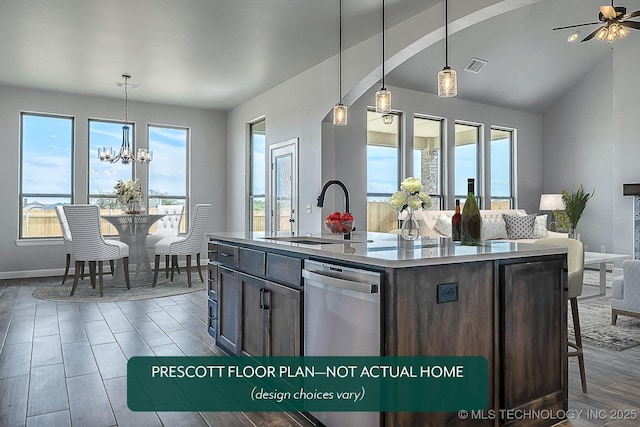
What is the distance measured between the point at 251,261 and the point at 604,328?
10.6 feet

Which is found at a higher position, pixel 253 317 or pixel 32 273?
pixel 253 317

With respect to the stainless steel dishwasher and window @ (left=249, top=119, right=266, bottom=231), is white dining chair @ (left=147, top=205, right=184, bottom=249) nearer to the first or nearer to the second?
window @ (left=249, top=119, right=266, bottom=231)

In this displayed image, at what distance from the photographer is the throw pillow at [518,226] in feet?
22.9

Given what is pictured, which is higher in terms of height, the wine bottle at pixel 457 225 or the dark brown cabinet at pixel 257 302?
the wine bottle at pixel 457 225

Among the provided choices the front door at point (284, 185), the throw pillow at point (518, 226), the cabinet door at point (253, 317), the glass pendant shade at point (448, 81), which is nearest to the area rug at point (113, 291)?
the front door at point (284, 185)

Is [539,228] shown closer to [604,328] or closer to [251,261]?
[604,328]

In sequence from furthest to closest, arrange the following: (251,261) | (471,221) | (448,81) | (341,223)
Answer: (341,223)
(448,81)
(251,261)
(471,221)

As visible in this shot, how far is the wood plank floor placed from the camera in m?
2.19

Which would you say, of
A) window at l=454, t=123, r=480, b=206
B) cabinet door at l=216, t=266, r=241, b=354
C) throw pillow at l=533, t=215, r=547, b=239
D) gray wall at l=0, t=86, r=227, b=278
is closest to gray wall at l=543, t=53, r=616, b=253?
throw pillow at l=533, t=215, r=547, b=239

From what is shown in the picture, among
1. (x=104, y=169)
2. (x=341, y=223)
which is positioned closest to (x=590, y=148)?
(x=341, y=223)

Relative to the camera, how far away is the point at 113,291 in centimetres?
556

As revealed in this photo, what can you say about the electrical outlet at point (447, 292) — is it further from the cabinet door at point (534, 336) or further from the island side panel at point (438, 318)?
the cabinet door at point (534, 336)

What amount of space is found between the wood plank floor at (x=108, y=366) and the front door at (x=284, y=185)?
192 cm

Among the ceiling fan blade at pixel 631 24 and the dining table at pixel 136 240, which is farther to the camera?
the dining table at pixel 136 240
